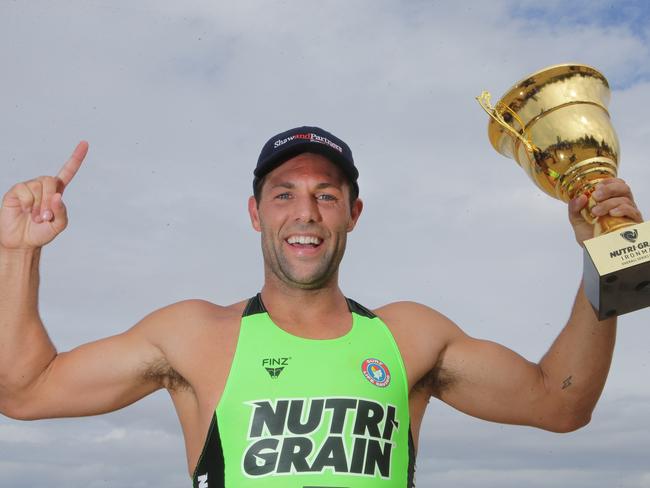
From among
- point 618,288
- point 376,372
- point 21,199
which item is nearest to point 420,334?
point 376,372

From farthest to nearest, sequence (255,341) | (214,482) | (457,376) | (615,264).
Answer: (457,376) → (255,341) → (214,482) → (615,264)

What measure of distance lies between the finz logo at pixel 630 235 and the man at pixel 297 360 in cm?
27

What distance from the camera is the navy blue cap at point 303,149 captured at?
5.41 metres

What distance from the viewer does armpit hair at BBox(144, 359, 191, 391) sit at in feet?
17.1

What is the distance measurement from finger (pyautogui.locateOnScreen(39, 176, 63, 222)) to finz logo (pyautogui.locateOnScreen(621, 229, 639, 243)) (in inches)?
132

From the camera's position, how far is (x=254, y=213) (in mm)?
5719

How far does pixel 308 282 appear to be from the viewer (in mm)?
5375

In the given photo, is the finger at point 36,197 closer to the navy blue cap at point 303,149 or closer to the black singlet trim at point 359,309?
the navy blue cap at point 303,149

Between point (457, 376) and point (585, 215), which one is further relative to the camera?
point (457, 376)

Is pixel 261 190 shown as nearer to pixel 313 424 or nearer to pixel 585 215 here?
pixel 313 424

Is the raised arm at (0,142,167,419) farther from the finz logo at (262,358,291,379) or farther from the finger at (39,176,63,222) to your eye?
the finz logo at (262,358,291,379)

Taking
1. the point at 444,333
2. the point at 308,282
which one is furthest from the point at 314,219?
the point at 444,333

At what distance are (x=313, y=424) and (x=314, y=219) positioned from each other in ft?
4.28

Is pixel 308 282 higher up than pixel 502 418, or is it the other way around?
pixel 308 282
